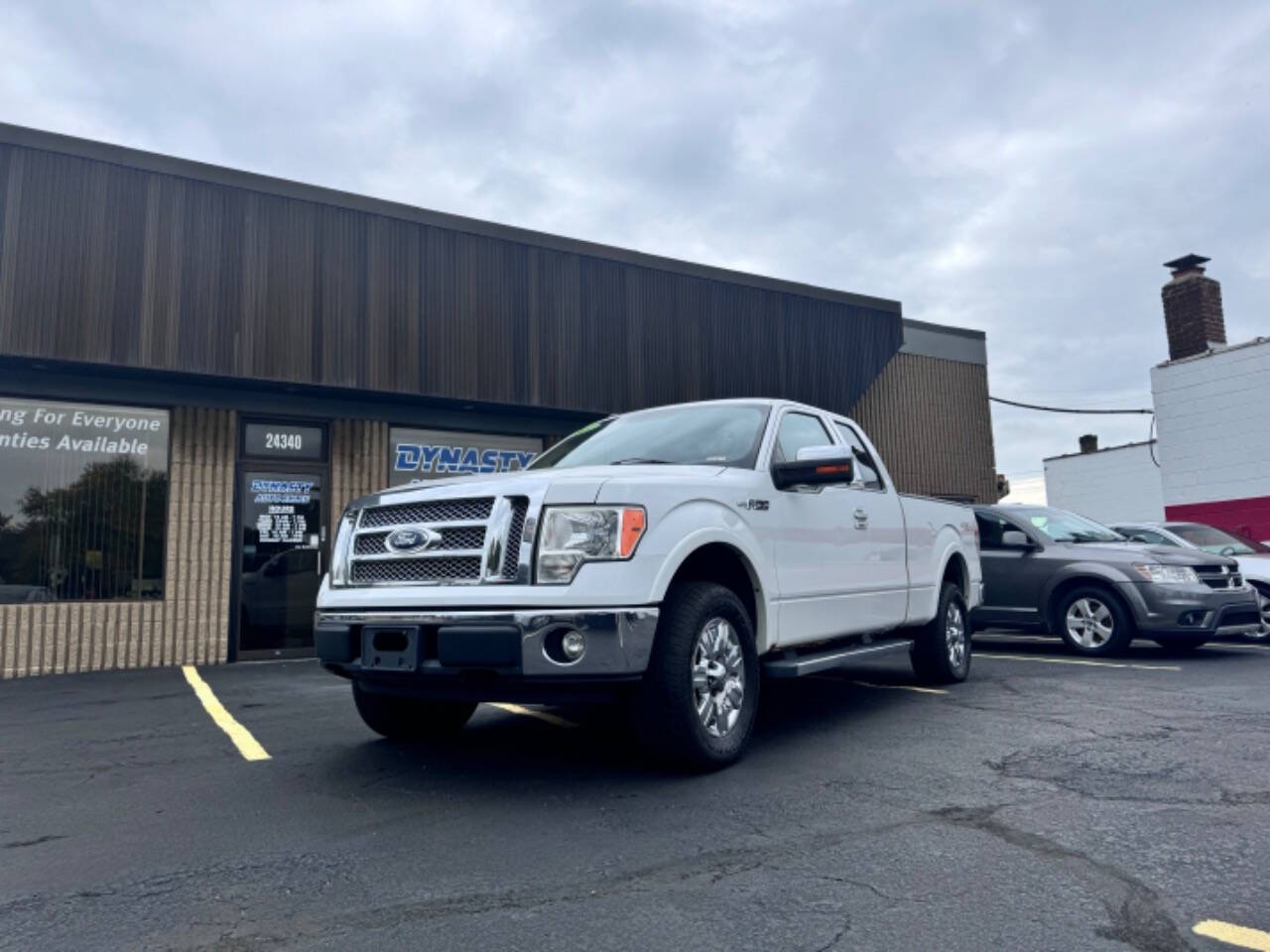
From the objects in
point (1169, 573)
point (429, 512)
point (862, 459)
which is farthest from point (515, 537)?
point (1169, 573)

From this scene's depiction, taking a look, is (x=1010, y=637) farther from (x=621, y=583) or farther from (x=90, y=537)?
(x=90, y=537)

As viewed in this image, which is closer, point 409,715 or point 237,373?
point 409,715

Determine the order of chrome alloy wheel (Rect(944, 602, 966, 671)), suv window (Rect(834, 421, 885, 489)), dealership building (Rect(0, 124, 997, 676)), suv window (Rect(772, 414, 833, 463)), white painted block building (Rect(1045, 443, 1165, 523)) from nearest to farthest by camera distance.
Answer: suv window (Rect(772, 414, 833, 463)) < suv window (Rect(834, 421, 885, 489)) < chrome alloy wheel (Rect(944, 602, 966, 671)) < dealership building (Rect(0, 124, 997, 676)) < white painted block building (Rect(1045, 443, 1165, 523))

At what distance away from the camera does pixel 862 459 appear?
677 centimetres

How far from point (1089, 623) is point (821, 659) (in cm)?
570

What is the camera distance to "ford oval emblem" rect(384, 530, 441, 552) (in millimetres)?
4488

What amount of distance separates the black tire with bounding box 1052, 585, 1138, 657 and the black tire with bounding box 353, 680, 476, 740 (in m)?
6.98

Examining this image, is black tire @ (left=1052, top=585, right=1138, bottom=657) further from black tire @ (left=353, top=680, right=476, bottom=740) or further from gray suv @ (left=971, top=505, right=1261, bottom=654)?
Result: black tire @ (left=353, top=680, right=476, bottom=740)

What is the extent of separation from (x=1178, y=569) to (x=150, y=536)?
1106cm

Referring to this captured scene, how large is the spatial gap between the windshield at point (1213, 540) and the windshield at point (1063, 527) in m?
2.24

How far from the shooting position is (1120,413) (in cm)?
2773

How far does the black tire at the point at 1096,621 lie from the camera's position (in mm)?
9422

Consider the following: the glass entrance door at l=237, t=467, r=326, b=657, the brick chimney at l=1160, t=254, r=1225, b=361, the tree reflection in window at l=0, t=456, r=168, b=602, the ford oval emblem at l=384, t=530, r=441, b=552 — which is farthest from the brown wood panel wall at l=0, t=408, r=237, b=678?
the brick chimney at l=1160, t=254, r=1225, b=361

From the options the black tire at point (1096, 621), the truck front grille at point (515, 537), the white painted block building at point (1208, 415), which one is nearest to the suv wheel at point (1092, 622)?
the black tire at point (1096, 621)
